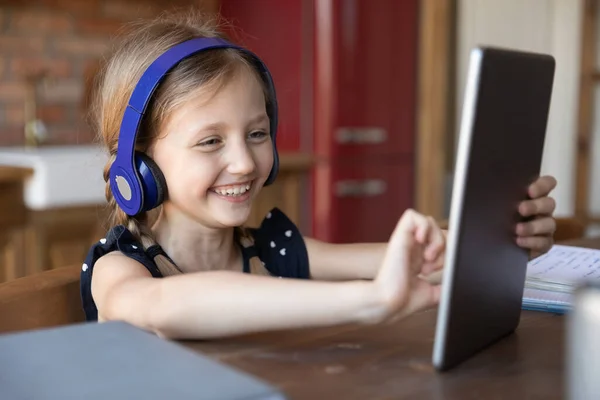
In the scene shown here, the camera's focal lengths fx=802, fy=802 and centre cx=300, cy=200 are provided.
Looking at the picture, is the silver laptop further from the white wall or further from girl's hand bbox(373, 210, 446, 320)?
the white wall

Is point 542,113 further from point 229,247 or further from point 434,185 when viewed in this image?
point 434,185

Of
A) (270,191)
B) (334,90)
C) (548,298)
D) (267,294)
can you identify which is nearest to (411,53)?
(334,90)

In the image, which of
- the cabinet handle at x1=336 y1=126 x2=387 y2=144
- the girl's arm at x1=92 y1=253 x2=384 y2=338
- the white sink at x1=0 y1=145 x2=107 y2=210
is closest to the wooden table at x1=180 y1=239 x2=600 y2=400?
the girl's arm at x1=92 y1=253 x2=384 y2=338

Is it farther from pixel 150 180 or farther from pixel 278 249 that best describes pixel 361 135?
pixel 150 180

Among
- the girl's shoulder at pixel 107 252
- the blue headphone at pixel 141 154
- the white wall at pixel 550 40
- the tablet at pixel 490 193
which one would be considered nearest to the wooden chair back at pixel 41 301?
the girl's shoulder at pixel 107 252

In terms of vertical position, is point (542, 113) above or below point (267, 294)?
above

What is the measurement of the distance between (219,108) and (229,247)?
0.27 metres

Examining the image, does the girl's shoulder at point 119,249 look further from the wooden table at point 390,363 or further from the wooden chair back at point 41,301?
the wooden table at point 390,363

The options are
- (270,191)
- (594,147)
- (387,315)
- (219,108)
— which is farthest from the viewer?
(594,147)

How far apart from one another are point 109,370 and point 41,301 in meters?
0.44

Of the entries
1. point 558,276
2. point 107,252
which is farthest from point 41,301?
point 558,276

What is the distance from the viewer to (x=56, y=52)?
321 cm

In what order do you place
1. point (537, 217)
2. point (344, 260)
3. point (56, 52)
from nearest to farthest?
point (537, 217) < point (344, 260) < point (56, 52)

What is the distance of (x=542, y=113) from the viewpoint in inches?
32.4
